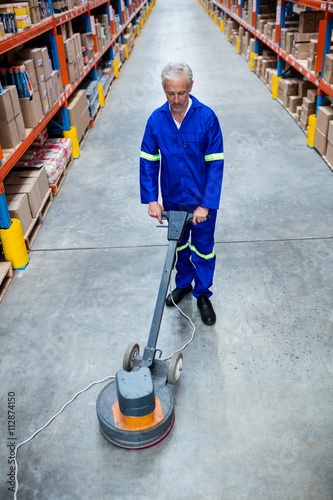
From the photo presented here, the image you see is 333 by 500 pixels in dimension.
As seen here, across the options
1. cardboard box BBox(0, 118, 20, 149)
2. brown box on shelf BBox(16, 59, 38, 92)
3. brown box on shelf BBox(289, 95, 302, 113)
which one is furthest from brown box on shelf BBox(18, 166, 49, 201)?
brown box on shelf BBox(289, 95, 302, 113)

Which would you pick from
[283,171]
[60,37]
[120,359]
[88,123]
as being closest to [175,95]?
[120,359]

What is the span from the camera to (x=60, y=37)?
5.67m

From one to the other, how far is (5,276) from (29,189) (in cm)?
95

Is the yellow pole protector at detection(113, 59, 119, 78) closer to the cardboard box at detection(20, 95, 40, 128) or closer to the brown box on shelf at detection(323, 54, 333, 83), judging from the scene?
the brown box on shelf at detection(323, 54, 333, 83)

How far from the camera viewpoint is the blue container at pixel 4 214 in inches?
147

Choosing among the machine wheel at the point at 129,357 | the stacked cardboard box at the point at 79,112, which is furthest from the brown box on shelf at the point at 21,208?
the stacked cardboard box at the point at 79,112

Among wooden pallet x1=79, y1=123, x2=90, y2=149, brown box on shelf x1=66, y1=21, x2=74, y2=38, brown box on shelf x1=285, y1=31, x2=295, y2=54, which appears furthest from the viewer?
brown box on shelf x1=285, y1=31, x2=295, y2=54

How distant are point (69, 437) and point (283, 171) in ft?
14.0

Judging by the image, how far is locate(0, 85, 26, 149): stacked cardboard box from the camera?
388cm

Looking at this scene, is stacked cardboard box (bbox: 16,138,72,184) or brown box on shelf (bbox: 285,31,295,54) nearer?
stacked cardboard box (bbox: 16,138,72,184)

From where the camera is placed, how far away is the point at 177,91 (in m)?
2.45

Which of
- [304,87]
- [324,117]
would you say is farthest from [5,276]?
[304,87]

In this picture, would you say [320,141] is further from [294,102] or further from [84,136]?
[84,136]

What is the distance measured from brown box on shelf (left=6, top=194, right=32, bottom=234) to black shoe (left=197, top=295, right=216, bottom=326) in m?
1.84
